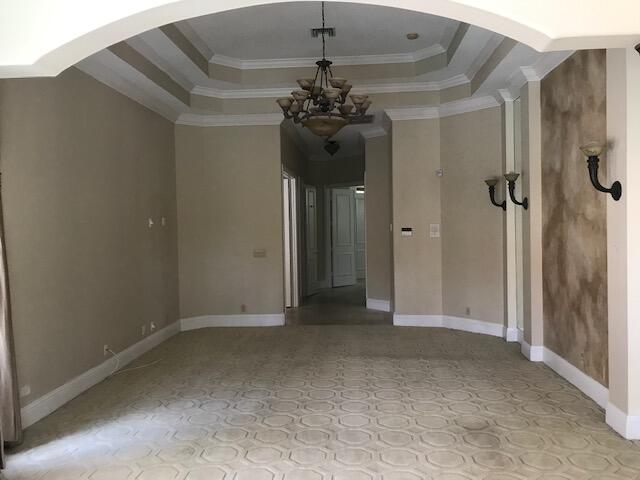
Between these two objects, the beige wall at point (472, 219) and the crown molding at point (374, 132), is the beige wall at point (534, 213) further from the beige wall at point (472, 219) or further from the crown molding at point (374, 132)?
the crown molding at point (374, 132)

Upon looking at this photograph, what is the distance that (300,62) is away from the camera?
730 centimetres

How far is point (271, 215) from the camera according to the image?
25.5 feet

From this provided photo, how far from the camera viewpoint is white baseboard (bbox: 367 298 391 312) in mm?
9016

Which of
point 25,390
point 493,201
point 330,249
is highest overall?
point 493,201

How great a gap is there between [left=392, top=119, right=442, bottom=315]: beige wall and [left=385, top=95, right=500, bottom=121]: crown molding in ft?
0.28

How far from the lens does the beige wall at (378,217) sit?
8.86 metres

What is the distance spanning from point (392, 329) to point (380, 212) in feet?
7.74

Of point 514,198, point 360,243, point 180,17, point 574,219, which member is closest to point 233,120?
point 514,198

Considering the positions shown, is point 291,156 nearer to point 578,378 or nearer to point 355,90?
point 355,90

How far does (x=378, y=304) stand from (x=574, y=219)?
488cm

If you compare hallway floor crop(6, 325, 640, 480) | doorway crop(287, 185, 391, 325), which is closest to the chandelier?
hallway floor crop(6, 325, 640, 480)

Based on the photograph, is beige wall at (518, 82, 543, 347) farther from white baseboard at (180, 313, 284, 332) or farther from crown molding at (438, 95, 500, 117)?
white baseboard at (180, 313, 284, 332)

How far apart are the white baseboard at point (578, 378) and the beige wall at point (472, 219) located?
1476mm

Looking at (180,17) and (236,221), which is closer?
(180,17)
